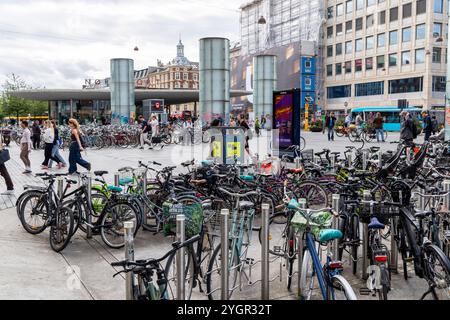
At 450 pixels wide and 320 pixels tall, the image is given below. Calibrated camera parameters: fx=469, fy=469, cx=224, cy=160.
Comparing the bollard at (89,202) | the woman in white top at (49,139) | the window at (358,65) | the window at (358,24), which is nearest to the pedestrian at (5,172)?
the bollard at (89,202)

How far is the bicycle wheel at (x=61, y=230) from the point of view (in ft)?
19.7

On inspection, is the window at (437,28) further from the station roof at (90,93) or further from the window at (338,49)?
the station roof at (90,93)

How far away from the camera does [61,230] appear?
611cm

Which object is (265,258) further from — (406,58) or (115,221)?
(406,58)

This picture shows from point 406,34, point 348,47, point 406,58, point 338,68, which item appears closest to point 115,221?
point 406,58

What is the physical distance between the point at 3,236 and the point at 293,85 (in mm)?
61778

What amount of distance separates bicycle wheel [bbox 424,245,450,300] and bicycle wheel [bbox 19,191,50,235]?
16.7 feet

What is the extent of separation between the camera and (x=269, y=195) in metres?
6.82

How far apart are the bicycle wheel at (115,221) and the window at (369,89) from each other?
5764cm

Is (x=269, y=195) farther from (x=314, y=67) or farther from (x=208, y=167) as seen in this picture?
(x=314, y=67)

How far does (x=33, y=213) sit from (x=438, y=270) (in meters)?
5.44

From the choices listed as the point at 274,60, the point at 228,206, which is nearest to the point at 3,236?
the point at 228,206

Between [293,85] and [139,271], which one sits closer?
[139,271]

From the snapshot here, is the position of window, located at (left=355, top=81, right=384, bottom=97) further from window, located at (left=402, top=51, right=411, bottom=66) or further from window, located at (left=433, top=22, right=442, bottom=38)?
window, located at (left=433, top=22, right=442, bottom=38)
